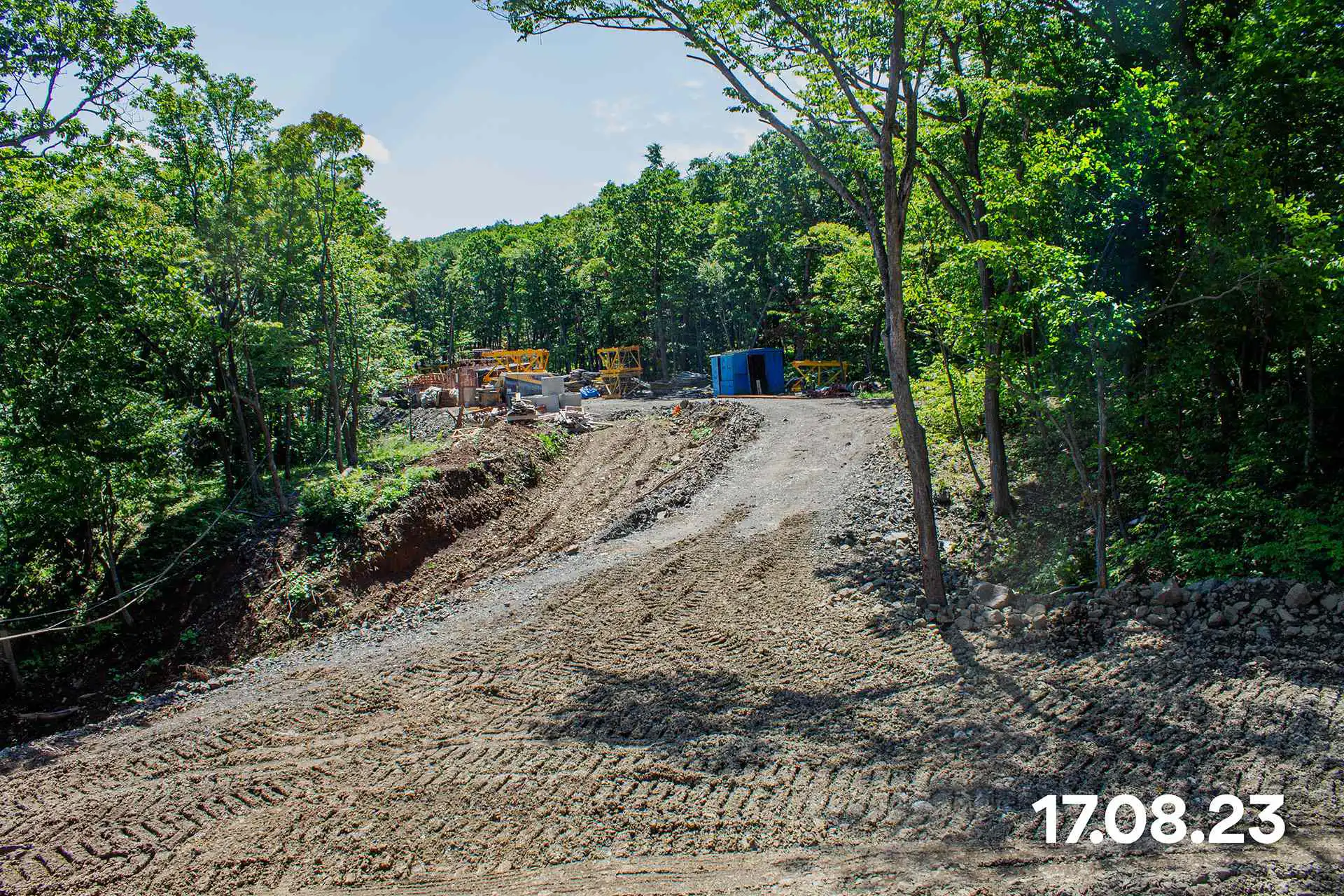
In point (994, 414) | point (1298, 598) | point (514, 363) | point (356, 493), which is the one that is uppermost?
point (514, 363)

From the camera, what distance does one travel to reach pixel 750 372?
30.7 m

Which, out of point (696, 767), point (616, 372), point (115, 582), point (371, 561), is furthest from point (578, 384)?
point (696, 767)

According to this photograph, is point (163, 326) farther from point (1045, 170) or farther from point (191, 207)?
point (1045, 170)

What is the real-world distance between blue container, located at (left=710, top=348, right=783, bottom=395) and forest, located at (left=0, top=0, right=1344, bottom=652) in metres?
10.8

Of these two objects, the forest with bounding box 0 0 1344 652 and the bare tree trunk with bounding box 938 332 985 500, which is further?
the bare tree trunk with bounding box 938 332 985 500

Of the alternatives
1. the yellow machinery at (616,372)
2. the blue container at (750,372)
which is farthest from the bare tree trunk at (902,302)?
the yellow machinery at (616,372)

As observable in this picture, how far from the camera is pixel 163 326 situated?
1400cm

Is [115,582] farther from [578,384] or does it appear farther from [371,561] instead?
[578,384]

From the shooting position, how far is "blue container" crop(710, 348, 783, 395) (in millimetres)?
30500

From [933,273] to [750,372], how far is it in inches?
691

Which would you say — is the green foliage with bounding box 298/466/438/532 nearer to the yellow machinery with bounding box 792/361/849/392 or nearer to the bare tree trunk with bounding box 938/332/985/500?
the bare tree trunk with bounding box 938/332/985/500

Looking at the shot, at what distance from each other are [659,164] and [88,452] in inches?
1685

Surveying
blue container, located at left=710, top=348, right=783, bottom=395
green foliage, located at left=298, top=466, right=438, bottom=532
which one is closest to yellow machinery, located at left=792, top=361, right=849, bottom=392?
blue container, located at left=710, top=348, right=783, bottom=395

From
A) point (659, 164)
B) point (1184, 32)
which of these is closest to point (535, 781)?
point (1184, 32)
